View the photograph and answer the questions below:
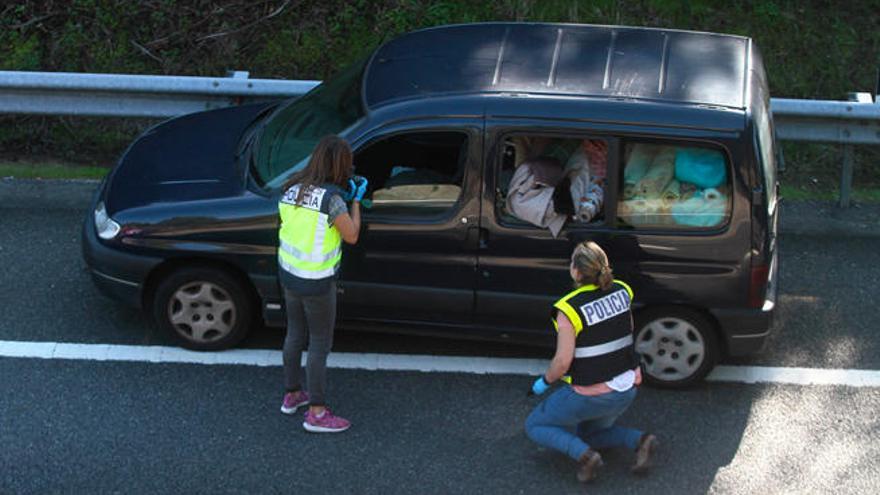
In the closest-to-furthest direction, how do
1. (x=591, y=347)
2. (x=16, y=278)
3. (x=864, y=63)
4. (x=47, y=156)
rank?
(x=591, y=347), (x=16, y=278), (x=47, y=156), (x=864, y=63)

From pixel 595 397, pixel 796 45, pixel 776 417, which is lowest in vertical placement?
pixel 776 417

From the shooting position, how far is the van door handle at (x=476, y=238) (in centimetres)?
653

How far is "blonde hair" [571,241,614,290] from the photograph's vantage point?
5703mm

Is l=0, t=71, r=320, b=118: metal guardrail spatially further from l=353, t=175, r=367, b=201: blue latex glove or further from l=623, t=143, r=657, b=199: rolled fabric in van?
l=623, t=143, r=657, b=199: rolled fabric in van

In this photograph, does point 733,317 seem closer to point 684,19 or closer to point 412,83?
point 412,83

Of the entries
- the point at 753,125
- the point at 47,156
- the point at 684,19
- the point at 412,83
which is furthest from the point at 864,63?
the point at 47,156

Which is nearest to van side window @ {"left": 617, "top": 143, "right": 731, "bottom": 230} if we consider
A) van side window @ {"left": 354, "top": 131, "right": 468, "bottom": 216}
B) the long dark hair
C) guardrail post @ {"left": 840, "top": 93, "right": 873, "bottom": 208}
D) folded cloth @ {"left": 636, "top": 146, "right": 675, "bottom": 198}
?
folded cloth @ {"left": 636, "top": 146, "right": 675, "bottom": 198}

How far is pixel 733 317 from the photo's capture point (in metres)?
6.53

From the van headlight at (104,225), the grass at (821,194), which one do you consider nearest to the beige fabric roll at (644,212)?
the van headlight at (104,225)

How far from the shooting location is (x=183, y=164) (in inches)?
283

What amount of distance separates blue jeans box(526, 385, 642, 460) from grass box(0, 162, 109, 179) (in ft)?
15.8

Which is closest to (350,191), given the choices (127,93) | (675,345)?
(675,345)

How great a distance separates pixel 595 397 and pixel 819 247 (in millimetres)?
3371

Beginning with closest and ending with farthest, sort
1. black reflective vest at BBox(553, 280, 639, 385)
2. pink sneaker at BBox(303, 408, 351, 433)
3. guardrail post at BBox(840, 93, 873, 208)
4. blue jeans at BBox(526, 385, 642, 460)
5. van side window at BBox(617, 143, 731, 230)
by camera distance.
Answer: black reflective vest at BBox(553, 280, 639, 385), blue jeans at BBox(526, 385, 642, 460), pink sneaker at BBox(303, 408, 351, 433), van side window at BBox(617, 143, 731, 230), guardrail post at BBox(840, 93, 873, 208)
